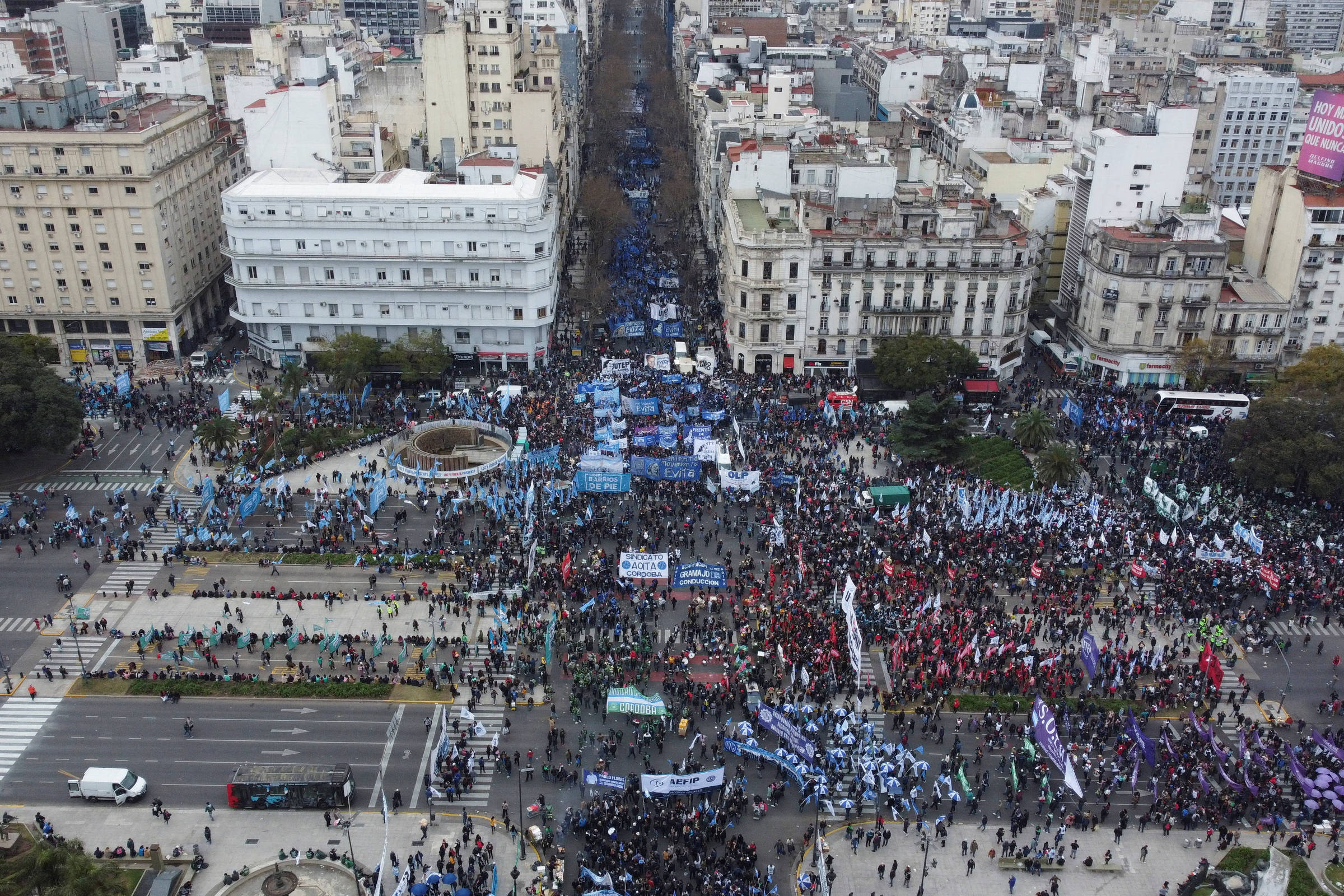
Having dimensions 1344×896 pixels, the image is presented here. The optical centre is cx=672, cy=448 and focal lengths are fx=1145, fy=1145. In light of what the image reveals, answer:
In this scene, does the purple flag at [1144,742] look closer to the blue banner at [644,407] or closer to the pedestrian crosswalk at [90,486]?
the blue banner at [644,407]

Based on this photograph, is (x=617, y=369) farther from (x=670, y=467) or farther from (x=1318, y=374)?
(x=1318, y=374)

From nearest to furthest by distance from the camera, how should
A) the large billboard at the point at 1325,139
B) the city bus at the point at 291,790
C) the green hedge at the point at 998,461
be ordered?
the city bus at the point at 291,790
the green hedge at the point at 998,461
the large billboard at the point at 1325,139

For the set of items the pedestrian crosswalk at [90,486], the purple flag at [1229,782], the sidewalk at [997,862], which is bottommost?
the sidewalk at [997,862]

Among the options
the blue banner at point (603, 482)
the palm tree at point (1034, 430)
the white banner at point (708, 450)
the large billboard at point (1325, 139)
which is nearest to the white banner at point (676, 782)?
the blue banner at point (603, 482)

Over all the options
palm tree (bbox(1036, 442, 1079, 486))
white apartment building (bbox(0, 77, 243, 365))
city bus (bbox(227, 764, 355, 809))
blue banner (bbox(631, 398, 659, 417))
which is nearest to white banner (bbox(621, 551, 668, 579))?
city bus (bbox(227, 764, 355, 809))

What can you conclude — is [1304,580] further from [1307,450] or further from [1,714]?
[1,714]
